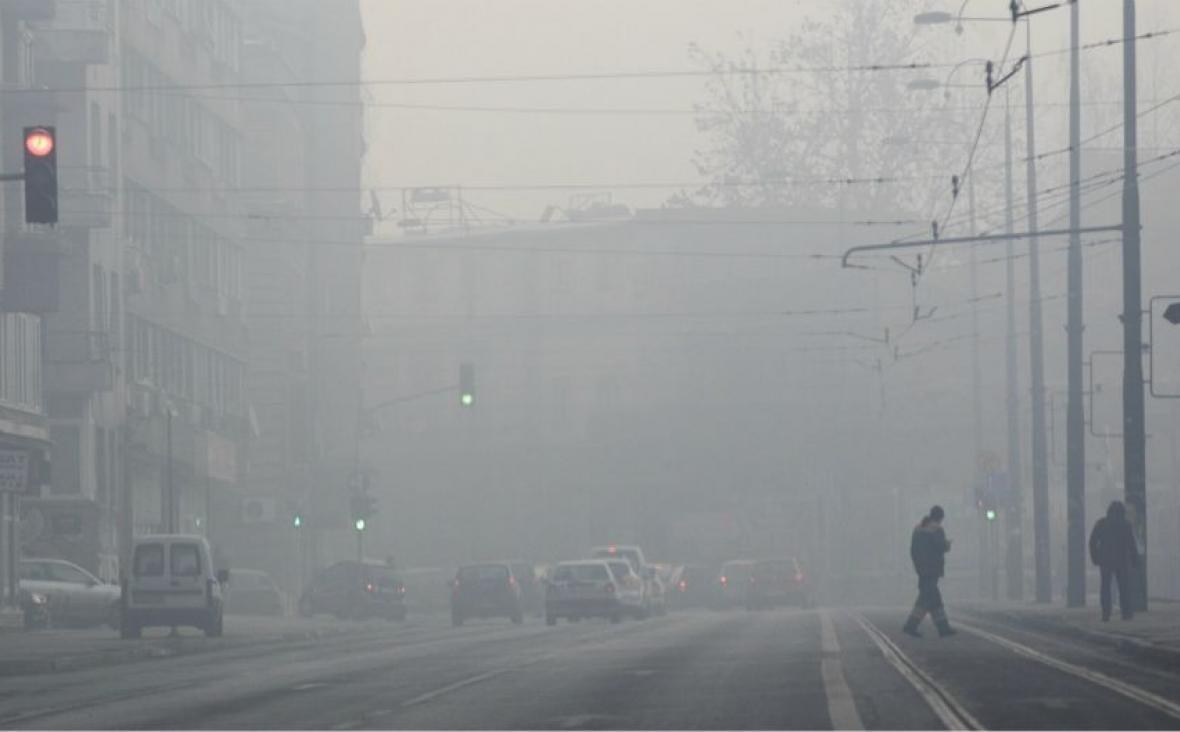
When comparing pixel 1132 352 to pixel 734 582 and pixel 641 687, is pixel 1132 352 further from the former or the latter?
pixel 734 582

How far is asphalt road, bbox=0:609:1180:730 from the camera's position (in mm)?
17719

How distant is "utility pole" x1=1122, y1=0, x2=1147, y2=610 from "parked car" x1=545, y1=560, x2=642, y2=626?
1580 cm

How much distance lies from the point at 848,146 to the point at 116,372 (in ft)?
126

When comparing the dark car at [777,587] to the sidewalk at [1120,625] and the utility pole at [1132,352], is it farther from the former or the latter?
the utility pole at [1132,352]

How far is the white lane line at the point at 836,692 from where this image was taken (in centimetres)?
1658

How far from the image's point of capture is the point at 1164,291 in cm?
10175

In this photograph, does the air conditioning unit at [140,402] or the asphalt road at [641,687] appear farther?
the air conditioning unit at [140,402]

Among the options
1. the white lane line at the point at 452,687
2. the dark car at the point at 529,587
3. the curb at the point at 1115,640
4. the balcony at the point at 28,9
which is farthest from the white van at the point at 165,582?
the dark car at the point at 529,587

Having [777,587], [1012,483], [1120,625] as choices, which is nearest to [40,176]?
[1120,625]

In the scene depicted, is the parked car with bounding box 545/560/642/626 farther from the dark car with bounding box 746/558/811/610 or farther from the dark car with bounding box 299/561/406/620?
the dark car with bounding box 746/558/811/610

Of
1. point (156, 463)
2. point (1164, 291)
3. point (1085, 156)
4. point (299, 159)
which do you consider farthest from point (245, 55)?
point (1164, 291)

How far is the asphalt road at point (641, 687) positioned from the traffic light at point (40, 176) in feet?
17.6

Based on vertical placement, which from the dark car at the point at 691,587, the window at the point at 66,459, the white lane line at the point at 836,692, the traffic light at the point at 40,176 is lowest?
the dark car at the point at 691,587

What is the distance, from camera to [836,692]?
19875mm
